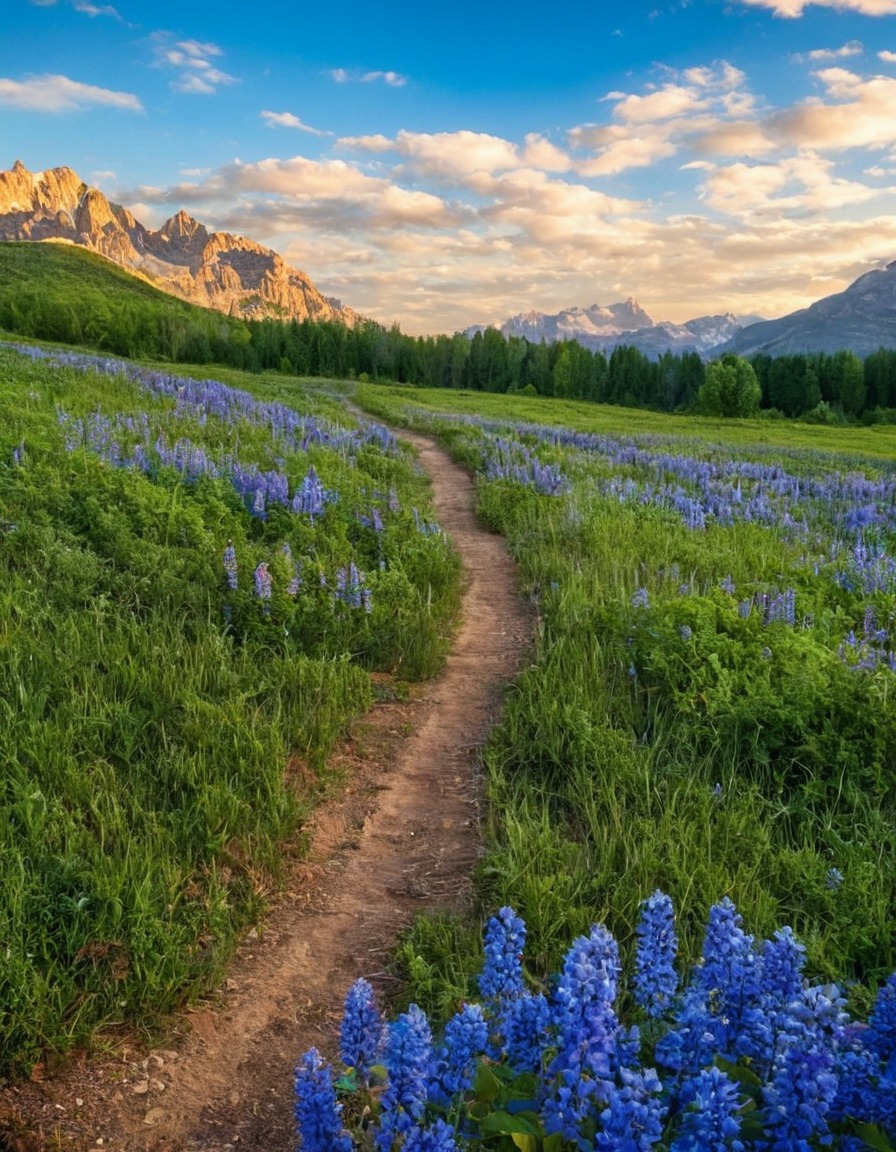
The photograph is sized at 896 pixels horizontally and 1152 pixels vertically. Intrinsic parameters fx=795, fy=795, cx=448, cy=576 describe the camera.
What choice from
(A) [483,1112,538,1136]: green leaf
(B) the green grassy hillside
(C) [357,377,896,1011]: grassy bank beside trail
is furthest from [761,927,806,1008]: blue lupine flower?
(B) the green grassy hillside

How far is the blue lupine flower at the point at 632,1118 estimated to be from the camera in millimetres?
1729

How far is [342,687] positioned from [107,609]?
1989 mm

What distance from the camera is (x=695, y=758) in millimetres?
4977

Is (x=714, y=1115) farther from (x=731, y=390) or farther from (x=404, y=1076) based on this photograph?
(x=731, y=390)

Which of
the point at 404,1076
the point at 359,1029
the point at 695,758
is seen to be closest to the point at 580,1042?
the point at 404,1076

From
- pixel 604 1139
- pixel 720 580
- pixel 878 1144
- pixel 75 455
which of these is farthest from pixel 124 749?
pixel 720 580

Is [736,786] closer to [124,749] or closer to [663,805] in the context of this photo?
[663,805]

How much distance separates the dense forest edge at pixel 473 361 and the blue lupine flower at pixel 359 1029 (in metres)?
69.6

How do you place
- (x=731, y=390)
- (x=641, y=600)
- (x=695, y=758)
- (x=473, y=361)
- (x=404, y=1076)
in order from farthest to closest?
1. (x=473, y=361)
2. (x=731, y=390)
3. (x=641, y=600)
4. (x=695, y=758)
5. (x=404, y=1076)

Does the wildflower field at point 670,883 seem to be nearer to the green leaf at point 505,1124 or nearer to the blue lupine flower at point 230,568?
the green leaf at point 505,1124

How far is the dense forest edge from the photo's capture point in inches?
2842

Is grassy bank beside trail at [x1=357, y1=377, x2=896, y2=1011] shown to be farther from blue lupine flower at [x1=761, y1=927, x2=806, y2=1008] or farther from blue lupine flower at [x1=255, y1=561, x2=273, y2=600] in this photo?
blue lupine flower at [x1=255, y1=561, x2=273, y2=600]

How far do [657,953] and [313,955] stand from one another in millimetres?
1897

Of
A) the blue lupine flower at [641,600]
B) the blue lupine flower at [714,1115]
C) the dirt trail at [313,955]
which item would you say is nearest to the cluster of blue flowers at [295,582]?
the dirt trail at [313,955]
